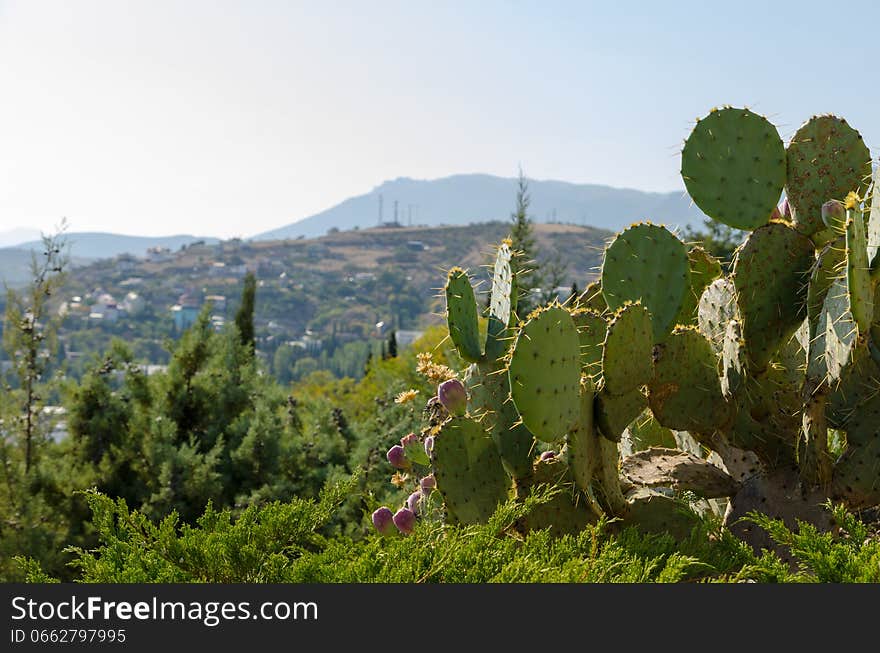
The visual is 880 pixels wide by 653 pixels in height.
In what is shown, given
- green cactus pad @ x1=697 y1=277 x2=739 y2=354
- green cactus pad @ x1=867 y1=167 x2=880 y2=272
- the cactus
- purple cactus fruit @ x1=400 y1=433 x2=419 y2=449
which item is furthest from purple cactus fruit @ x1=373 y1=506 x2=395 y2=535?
green cactus pad @ x1=867 y1=167 x2=880 y2=272

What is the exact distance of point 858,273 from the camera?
2225 millimetres

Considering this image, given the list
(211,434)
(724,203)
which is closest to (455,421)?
(724,203)

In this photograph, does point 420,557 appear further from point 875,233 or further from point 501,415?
point 875,233

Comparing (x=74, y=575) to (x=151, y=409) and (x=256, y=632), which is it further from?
(x=256, y=632)

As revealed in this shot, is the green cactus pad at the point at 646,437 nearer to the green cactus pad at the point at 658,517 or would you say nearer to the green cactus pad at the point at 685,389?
the green cactus pad at the point at 685,389

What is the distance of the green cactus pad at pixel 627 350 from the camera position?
230cm

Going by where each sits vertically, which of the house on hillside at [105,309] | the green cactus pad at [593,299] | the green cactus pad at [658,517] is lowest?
the house on hillside at [105,309]

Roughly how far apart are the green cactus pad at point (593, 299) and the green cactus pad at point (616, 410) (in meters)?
0.78

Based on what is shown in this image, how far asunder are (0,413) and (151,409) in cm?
128

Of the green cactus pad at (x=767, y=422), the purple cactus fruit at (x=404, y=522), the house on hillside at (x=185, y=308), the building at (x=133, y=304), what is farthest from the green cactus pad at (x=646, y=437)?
the building at (x=133, y=304)

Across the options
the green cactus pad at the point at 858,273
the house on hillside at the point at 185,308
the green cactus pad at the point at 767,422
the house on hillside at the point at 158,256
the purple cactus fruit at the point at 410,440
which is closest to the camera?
the green cactus pad at the point at 858,273

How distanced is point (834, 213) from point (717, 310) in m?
0.49

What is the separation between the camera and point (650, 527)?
8.25 ft

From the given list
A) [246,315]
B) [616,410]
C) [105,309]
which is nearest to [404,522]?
[616,410]
